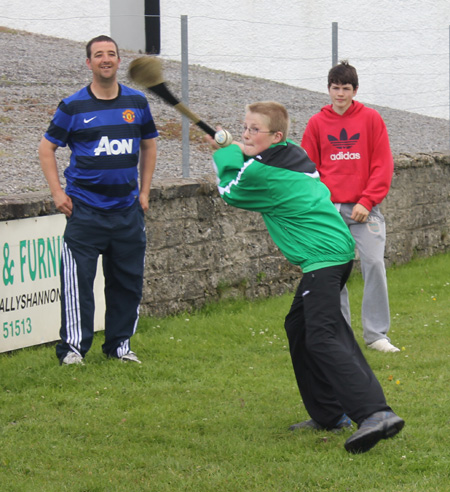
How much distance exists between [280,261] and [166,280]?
1.47 m

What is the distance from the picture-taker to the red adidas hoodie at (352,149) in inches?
265

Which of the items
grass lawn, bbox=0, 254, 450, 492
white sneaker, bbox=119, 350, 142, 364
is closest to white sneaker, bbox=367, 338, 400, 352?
grass lawn, bbox=0, 254, 450, 492

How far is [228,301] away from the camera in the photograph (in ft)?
27.6

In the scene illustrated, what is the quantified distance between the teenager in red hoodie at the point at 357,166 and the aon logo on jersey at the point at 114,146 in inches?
53.5

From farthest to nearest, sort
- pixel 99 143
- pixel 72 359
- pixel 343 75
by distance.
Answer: pixel 343 75
pixel 72 359
pixel 99 143

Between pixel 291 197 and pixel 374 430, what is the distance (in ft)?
3.87

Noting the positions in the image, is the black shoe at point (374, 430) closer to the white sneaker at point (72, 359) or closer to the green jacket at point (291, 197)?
the green jacket at point (291, 197)

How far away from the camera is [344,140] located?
6746mm

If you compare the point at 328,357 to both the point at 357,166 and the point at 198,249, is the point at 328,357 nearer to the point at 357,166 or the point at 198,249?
the point at 357,166

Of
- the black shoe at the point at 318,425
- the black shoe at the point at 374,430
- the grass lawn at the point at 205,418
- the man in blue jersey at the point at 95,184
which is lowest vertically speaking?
the grass lawn at the point at 205,418

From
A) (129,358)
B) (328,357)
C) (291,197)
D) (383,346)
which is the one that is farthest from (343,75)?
(328,357)

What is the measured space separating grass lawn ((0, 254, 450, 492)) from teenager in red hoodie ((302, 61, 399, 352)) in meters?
0.71

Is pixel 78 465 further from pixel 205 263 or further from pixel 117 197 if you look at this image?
pixel 205 263

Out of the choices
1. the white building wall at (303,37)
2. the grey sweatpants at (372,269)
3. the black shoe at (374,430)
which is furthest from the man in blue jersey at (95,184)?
the white building wall at (303,37)
